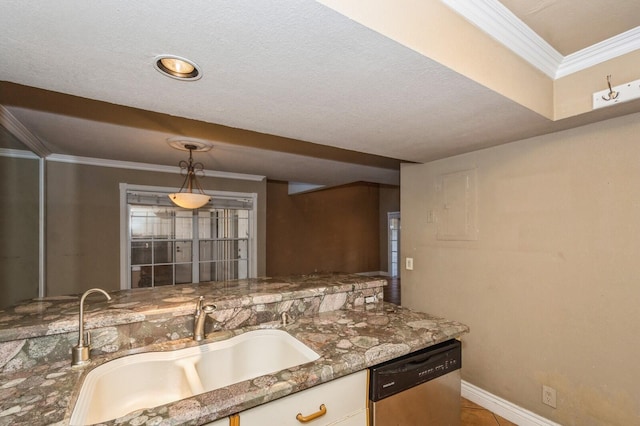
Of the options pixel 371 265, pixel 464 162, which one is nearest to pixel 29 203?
pixel 464 162

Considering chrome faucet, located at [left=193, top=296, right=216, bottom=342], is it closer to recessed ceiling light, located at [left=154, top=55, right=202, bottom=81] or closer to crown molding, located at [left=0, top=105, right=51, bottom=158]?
recessed ceiling light, located at [left=154, top=55, right=202, bottom=81]

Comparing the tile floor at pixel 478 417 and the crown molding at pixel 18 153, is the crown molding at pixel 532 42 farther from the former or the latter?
the crown molding at pixel 18 153

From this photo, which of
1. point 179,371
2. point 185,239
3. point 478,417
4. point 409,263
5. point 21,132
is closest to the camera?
point 179,371

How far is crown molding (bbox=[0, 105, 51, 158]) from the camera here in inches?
86.1

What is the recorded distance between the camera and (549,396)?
2.08m

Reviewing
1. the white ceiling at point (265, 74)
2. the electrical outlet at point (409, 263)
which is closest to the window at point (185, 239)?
the white ceiling at point (265, 74)

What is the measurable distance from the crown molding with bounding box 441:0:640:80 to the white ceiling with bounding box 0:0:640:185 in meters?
0.04

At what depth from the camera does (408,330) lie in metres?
1.70

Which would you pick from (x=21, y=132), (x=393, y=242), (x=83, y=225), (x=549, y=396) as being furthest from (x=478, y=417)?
(x=393, y=242)

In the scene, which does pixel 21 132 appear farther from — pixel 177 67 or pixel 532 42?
pixel 532 42

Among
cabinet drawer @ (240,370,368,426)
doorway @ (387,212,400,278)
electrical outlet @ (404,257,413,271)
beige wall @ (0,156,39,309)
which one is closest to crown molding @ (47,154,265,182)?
beige wall @ (0,156,39,309)

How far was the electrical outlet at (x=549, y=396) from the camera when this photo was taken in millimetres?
2057

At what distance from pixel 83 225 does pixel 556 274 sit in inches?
194

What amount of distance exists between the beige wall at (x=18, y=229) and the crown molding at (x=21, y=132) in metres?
0.15
